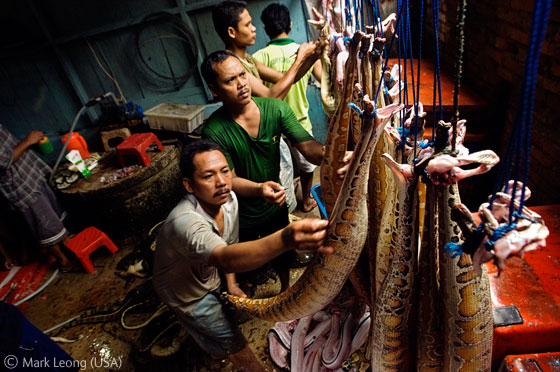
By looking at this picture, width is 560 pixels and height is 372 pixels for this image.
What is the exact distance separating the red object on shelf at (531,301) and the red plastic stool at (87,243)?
488cm

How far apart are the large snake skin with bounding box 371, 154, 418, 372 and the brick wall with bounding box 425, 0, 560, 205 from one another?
2219 mm

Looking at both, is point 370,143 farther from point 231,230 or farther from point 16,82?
point 16,82

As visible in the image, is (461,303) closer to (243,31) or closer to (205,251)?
(205,251)

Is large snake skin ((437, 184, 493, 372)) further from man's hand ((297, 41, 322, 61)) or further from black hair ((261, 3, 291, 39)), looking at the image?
black hair ((261, 3, 291, 39))

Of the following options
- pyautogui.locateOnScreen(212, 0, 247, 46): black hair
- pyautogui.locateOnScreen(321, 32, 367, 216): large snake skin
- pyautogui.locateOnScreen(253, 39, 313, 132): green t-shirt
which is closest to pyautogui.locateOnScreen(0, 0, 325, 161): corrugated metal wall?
pyautogui.locateOnScreen(253, 39, 313, 132): green t-shirt

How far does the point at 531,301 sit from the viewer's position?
1.59m

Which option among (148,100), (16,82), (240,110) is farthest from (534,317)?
(16,82)

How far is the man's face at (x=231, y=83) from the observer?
2.52 m

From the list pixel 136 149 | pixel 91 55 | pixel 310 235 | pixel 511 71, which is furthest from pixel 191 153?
pixel 91 55

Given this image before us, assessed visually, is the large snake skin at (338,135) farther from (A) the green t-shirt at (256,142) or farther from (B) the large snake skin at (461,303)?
(A) the green t-shirt at (256,142)

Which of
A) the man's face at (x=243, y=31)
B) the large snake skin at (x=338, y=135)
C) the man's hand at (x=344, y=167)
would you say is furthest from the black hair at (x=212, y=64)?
the man's hand at (x=344, y=167)

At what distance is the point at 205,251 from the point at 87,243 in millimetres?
3648

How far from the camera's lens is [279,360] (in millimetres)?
2904

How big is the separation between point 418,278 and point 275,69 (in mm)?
3549
